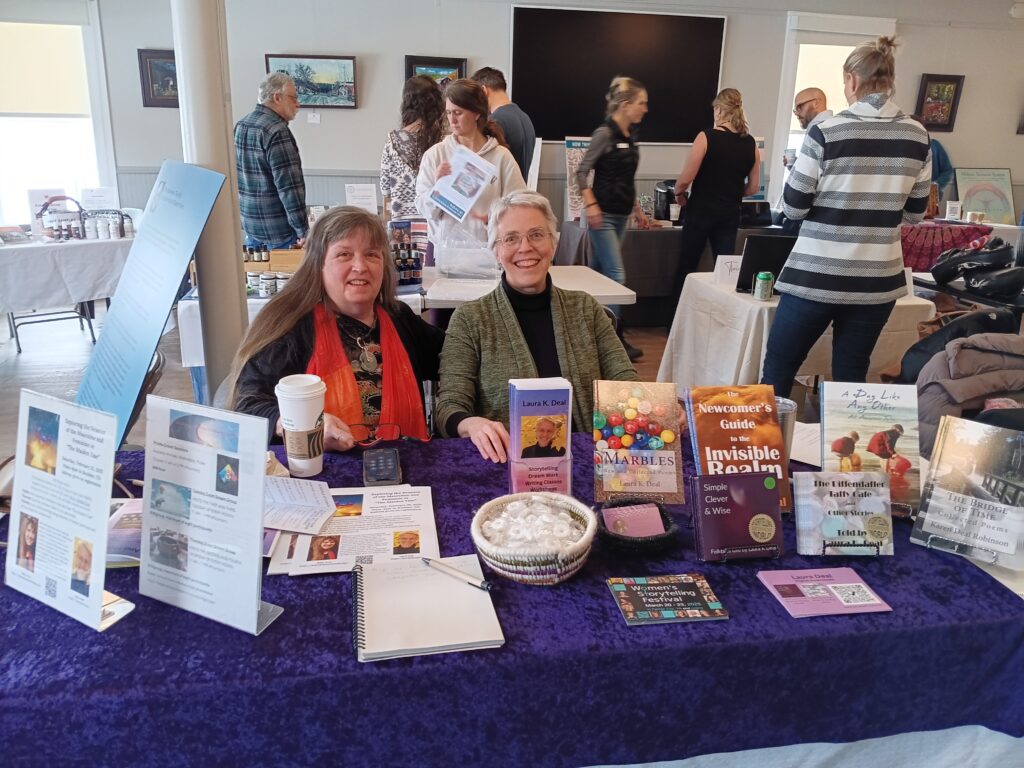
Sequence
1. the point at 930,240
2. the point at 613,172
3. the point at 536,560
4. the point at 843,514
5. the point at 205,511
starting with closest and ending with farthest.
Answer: the point at 205,511
the point at 536,560
the point at 843,514
the point at 613,172
the point at 930,240

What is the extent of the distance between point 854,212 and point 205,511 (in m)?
2.26

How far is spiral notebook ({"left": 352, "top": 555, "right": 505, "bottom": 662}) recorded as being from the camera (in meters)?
0.86

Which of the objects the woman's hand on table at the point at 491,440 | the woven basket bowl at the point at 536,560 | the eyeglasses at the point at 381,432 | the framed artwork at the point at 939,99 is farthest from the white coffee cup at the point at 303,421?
the framed artwork at the point at 939,99

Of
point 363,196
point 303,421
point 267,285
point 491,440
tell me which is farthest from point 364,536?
point 363,196

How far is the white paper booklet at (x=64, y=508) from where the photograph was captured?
830 millimetres

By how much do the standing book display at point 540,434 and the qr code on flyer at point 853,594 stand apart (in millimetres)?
420

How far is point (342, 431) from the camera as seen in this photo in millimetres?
1419

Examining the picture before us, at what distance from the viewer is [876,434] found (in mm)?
1162

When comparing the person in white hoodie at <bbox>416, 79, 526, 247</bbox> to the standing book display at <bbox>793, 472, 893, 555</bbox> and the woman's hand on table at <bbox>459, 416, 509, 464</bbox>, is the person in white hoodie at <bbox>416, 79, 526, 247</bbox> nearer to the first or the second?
the woman's hand on table at <bbox>459, 416, 509, 464</bbox>

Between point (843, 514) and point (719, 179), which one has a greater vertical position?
point (719, 179)

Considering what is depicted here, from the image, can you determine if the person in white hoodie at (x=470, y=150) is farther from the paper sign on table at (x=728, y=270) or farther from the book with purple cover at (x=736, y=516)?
the book with purple cover at (x=736, y=516)

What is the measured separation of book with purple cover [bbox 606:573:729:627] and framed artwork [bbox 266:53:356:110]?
5.85 metres

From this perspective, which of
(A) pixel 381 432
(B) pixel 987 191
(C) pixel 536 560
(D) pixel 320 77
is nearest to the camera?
(C) pixel 536 560

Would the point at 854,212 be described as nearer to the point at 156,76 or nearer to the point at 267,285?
the point at 267,285
